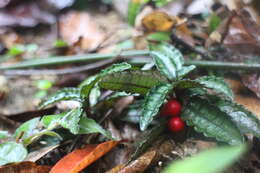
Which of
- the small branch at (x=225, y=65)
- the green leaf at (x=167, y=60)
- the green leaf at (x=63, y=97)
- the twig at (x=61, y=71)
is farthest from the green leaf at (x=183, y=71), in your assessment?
the twig at (x=61, y=71)

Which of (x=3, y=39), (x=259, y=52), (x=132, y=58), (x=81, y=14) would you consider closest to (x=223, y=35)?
(x=259, y=52)

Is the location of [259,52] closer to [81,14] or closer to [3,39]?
[81,14]

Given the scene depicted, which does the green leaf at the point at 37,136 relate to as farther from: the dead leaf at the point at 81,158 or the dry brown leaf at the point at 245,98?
the dry brown leaf at the point at 245,98

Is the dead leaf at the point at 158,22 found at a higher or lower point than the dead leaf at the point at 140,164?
higher

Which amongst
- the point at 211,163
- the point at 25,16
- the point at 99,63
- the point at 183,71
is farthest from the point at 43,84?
the point at 211,163

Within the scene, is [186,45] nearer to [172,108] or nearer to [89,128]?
[172,108]

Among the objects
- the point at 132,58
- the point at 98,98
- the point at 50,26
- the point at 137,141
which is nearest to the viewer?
the point at 137,141
